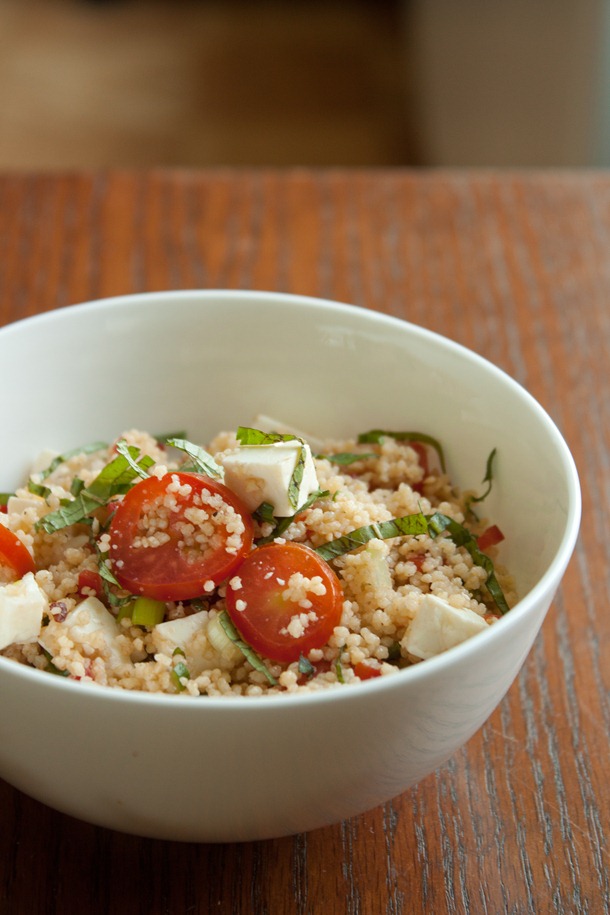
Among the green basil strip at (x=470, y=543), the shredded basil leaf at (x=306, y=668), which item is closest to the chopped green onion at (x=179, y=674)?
the shredded basil leaf at (x=306, y=668)

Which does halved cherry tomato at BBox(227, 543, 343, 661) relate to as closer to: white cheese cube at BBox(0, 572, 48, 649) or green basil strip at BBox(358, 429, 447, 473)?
white cheese cube at BBox(0, 572, 48, 649)

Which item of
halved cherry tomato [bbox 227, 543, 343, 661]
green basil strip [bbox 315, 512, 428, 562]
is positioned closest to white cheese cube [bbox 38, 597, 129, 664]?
halved cherry tomato [bbox 227, 543, 343, 661]

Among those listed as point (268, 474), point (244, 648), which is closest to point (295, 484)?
point (268, 474)

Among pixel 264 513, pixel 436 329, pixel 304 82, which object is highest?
pixel 264 513

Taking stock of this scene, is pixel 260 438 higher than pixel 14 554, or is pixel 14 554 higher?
pixel 260 438

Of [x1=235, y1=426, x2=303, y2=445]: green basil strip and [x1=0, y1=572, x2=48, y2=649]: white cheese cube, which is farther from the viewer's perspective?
[x1=235, y1=426, x2=303, y2=445]: green basil strip

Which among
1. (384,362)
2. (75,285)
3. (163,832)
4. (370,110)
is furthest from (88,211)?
(370,110)

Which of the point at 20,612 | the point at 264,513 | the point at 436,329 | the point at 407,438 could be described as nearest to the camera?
the point at 20,612

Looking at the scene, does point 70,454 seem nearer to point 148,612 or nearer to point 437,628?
point 148,612
